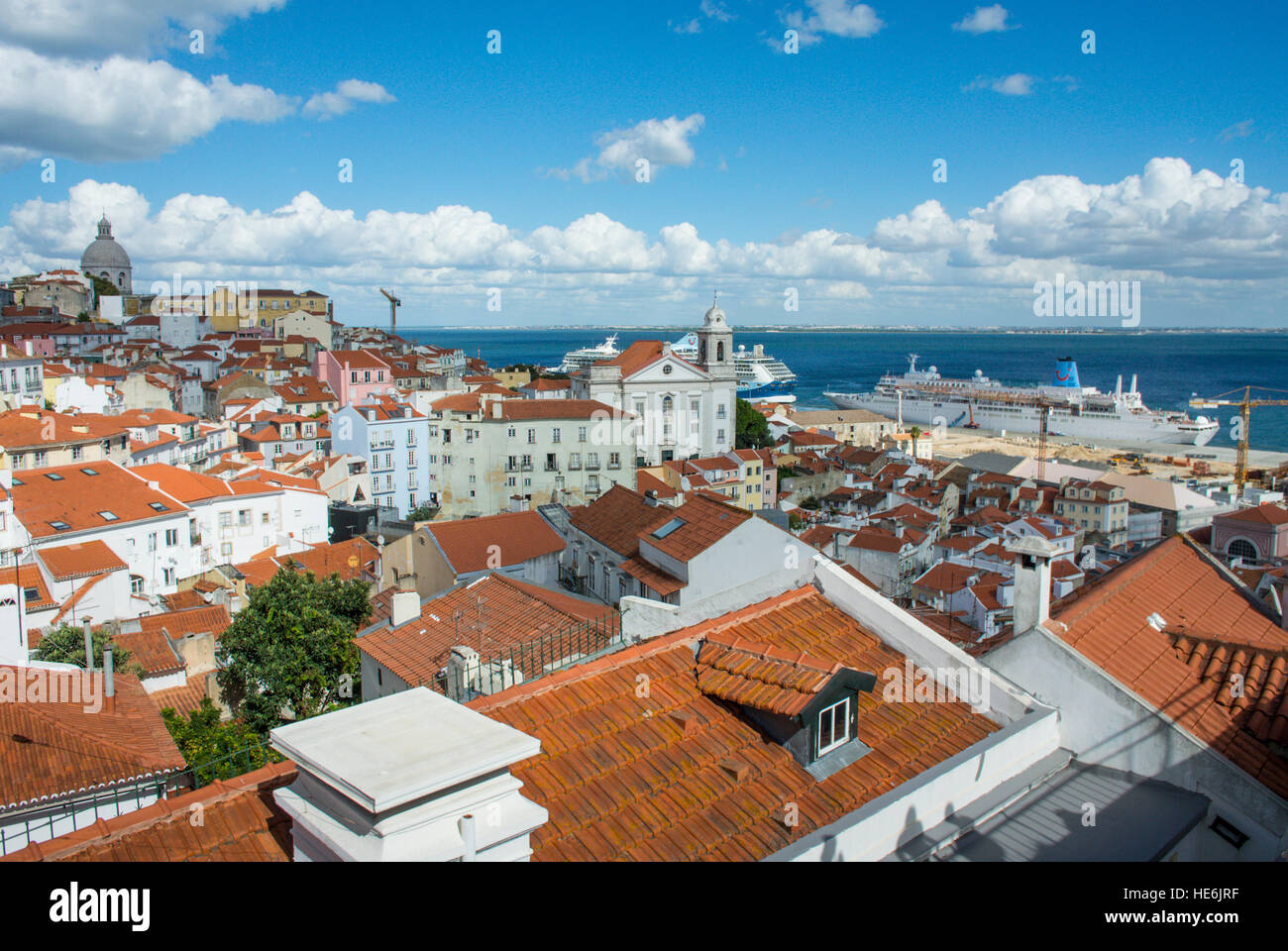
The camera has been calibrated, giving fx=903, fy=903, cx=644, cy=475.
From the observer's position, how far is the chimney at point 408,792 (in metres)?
3.59

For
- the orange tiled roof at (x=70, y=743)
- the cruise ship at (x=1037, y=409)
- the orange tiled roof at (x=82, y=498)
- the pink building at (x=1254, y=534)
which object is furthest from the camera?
the cruise ship at (x=1037, y=409)

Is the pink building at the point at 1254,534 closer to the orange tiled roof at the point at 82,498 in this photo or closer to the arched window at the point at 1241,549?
the arched window at the point at 1241,549

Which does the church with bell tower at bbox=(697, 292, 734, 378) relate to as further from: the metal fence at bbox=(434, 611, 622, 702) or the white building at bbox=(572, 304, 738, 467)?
the metal fence at bbox=(434, 611, 622, 702)

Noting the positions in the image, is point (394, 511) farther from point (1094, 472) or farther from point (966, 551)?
point (1094, 472)

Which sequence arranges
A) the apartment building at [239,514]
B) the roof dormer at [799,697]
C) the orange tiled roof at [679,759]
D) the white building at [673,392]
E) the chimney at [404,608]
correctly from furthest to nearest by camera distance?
the white building at [673,392], the apartment building at [239,514], the chimney at [404,608], the roof dormer at [799,697], the orange tiled roof at [679,759]

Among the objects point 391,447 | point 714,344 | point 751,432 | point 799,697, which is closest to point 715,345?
point 714,344

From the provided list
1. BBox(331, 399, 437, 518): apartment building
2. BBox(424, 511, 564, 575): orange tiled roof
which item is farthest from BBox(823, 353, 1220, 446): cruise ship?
BBox(424, 511, 564, 575): orange tiled roof

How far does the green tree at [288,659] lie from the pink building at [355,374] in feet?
159

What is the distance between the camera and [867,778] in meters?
5.70

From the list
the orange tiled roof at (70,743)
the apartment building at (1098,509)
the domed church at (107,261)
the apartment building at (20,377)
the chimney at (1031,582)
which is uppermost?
the domed church at (107,261)

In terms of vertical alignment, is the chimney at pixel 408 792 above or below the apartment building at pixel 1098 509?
above

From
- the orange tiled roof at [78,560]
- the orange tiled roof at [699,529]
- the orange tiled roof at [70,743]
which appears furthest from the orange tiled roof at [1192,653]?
the orange tiled roof at [78,560]

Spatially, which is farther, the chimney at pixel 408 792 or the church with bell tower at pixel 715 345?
the church with bell tower at pixel 715 345

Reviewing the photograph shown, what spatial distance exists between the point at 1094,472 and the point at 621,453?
32479mm
